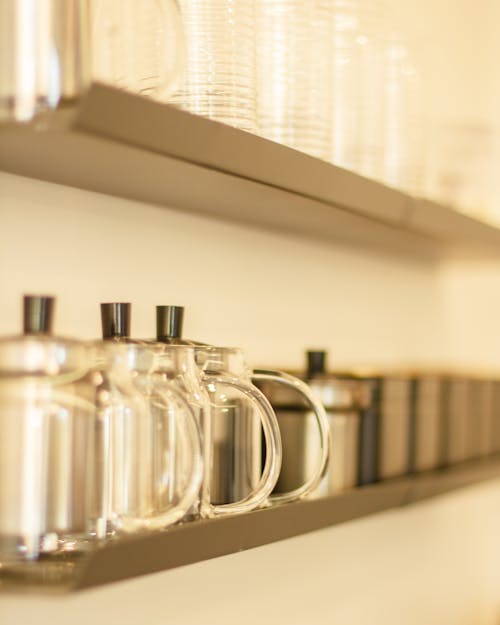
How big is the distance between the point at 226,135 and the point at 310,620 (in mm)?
865

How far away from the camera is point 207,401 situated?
2.93 feet

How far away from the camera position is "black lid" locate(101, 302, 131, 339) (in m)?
0.87

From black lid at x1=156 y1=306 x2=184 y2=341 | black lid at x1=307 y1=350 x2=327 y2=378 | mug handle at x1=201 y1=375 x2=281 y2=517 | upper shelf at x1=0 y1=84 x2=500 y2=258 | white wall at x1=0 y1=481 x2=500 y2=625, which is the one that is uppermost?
upper shelf at x1=0 y1=84 x2=500 y2=258

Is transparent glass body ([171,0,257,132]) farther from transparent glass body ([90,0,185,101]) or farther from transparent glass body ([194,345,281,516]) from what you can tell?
transparent glass body ([194,345,281,516])

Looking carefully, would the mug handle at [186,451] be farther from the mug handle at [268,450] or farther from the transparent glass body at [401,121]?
the transparent glass body at [401,121]

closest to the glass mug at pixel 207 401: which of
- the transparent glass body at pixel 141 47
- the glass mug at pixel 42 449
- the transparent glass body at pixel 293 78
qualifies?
the glass mug at pixel 42 449

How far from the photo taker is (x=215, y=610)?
4.06 feet

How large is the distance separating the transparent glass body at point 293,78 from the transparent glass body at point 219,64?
122mm

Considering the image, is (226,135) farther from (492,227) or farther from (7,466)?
(492,227)

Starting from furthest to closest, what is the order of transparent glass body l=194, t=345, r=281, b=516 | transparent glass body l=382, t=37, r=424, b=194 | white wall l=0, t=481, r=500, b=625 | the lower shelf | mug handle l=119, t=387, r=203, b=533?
transparent glass body l=382, t=37, r=424, b=194 < white wall l=0, t=481, r=500, b=625 < transparent glass body l=194, t=345, r=281, b=516 < mug handle l=119, t=387, r=203, b=533 < the lower shelf

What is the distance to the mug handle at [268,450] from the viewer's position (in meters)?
0.91

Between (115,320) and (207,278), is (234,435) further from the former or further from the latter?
(207,278)

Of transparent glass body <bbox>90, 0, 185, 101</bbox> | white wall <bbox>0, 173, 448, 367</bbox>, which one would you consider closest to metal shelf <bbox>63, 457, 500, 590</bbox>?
white wall <bbox>0, 173, 448, 367</bbox>

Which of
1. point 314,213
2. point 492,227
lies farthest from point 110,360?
point 492,227
